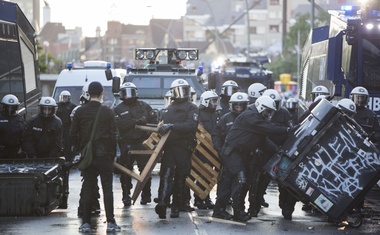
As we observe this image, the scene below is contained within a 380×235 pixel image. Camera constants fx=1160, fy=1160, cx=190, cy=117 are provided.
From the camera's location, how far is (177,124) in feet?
52.4

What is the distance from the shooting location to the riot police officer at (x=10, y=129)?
60.9 feet

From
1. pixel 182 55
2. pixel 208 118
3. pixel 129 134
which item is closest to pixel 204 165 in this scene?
pixel 208 118

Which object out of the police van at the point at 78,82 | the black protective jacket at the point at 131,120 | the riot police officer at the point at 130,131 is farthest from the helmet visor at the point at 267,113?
the police van at the point at 78,82

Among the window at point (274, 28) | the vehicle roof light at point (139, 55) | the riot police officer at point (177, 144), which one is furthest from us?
the window at point (274, 28)

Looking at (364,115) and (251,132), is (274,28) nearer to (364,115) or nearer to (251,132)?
(364,115)

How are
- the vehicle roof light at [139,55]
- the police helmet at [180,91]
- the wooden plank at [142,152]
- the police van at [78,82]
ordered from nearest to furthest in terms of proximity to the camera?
the wooden plank at [142,152] → the police helmet at [180,91] → the vehicle roof light at [139,55] → the police van at [78,82]

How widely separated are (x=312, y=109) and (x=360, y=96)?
2.81m

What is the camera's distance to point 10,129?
61.0 ft

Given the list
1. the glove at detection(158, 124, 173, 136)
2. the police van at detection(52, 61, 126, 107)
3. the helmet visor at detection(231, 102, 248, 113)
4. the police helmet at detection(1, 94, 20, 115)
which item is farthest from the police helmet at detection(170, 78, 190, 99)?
the police van at detection(52, 61, 126, 107)

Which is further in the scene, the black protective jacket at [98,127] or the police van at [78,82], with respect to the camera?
the police van at [78,82]

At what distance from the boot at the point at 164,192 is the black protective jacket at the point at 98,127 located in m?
1.66

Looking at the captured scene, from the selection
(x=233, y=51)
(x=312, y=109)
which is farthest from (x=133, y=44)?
(x=312, y=109)

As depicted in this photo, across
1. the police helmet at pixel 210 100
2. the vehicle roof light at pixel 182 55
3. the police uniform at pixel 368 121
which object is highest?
the vehicle roof light at pixel 182 55

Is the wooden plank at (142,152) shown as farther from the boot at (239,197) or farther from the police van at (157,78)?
the police van at (157,78)
